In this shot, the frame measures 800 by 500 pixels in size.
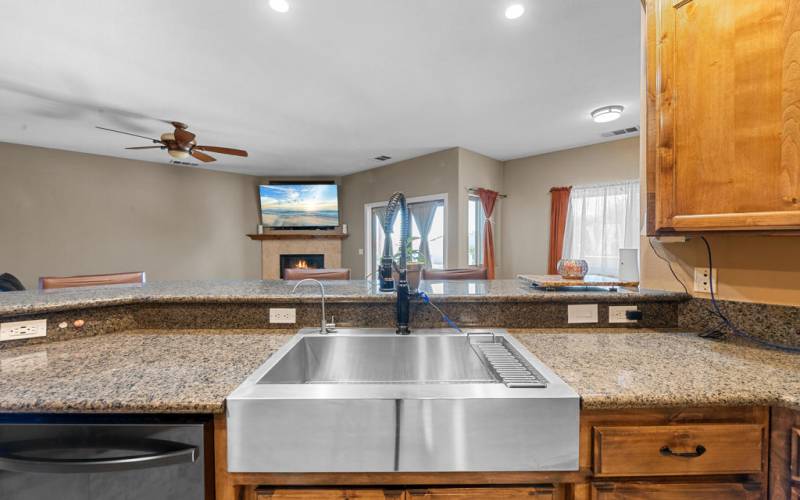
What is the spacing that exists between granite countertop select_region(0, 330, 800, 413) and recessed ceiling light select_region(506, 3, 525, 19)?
1763 millimetres

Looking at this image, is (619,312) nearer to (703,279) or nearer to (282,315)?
(703,279)

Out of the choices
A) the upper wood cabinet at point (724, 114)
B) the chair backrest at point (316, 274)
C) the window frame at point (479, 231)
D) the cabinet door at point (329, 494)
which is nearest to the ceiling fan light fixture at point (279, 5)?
the chair backrest at point (316, 274)

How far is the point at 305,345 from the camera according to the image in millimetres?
1180

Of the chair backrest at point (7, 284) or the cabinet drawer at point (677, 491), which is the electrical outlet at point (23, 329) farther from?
the chair backrest at point (7, 284)

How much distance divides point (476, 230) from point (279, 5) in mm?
3786

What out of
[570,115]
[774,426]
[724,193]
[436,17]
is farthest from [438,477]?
[570,115]

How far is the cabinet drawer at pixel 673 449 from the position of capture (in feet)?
2.40

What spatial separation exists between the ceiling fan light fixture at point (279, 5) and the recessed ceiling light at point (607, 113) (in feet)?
9.37

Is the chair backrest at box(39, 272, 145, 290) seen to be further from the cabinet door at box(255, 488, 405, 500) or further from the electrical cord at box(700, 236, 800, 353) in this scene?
the electrical cord at box(700, 236, 800, 353)

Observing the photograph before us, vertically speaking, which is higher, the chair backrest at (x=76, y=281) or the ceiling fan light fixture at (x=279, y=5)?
the ceiling fan light fixture at (x=279, y=5)

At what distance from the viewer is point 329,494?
0.73 m

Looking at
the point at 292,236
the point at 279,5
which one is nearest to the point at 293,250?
the point at 292,236

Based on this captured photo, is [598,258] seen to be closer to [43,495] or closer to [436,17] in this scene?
[436,17]

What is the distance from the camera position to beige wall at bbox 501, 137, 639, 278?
161 inches
